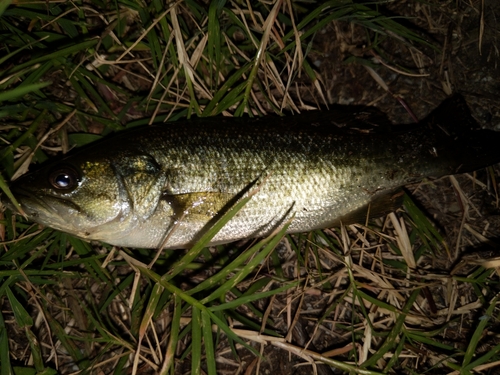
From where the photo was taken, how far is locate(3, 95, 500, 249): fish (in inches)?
115

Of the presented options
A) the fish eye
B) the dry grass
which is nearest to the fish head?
the fish eye

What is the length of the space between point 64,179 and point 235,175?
1147mm

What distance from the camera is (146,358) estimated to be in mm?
3377

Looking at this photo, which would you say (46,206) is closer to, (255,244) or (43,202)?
(43,202)

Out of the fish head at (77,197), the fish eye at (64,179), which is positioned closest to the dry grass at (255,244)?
the fish head at (77,197)

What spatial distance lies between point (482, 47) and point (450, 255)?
1.85 meters

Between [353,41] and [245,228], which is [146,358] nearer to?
[245,228]

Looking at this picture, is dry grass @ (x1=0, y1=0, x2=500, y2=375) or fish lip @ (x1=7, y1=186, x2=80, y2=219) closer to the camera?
fish lip @ (x1=7, y1=186, x2=80, y2=219)

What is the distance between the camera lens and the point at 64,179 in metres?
2.91

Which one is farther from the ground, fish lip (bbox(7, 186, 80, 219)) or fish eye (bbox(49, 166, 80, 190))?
fish eye (bbox(49, 166, 80, 190))

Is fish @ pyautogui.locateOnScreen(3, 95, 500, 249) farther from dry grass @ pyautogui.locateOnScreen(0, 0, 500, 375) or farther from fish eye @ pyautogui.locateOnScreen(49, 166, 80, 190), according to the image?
dry grass @ pyautogui.locateOnScreen(0, 0, 500, 375)

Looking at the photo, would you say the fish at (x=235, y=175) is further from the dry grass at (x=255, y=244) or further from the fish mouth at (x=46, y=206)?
the dry grass at (x=255, y=244)

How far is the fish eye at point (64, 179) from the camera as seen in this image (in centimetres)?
291

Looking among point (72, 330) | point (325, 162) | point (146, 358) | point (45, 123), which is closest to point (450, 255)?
point (325, 162)
